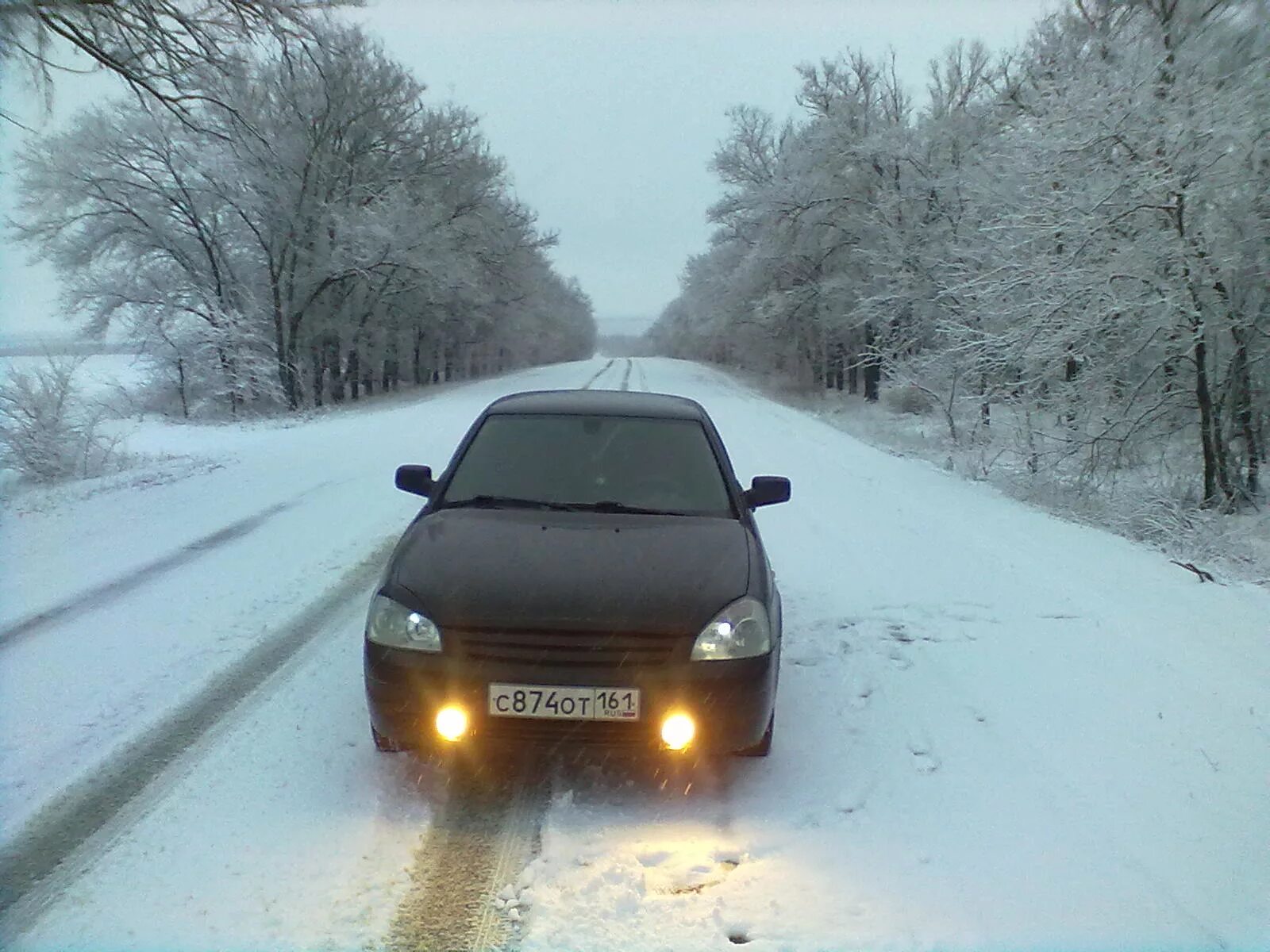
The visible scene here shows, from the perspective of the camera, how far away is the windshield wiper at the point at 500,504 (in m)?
4.64

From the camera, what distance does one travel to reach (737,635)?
3.70m

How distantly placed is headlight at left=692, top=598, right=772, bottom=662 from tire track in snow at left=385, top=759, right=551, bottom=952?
924mm

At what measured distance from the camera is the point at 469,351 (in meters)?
64.4

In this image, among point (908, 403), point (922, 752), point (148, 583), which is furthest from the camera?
point (908, 403)

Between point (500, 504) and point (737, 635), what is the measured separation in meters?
1.55

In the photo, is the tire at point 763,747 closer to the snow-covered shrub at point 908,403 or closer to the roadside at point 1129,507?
the roadside at point 1129,507

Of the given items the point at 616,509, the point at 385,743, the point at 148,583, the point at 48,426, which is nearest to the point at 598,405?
the point at 616,509

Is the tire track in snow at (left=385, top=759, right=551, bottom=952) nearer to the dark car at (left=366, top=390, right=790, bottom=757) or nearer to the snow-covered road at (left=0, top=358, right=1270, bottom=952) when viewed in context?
the snow-covered road at (left=0, top=358, right=1270, bottom=952)

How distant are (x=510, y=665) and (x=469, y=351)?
2463 inches

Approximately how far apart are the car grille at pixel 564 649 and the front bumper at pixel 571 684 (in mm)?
22

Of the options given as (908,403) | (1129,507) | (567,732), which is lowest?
(1129,507)

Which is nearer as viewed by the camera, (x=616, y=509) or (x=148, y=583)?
(x=616, y=509)

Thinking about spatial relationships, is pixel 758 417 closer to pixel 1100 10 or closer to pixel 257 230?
pixel 1100 10

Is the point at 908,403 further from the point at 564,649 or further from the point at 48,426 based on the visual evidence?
the point at 564,649
